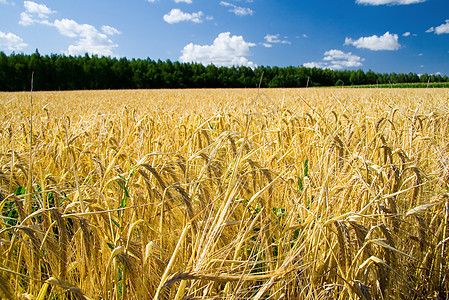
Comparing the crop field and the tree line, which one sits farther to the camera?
the tree line

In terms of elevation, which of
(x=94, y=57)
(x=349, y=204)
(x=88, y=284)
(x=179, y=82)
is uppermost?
(x=94, y=57)

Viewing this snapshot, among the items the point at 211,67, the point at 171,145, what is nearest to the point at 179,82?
the point at 211,67

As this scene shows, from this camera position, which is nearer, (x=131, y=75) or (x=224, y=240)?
(x=224, y=240)

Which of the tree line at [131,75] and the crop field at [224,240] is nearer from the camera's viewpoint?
the crop field at [224,240]

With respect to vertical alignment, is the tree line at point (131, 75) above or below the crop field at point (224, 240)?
above

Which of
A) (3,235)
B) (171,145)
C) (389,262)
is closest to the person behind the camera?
(389,262)

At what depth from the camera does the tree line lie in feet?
152

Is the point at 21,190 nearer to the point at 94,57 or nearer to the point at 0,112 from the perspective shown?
the point at 0,112

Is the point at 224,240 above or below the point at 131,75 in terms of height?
below

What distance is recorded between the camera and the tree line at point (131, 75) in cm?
4628

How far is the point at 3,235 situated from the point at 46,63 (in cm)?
5818

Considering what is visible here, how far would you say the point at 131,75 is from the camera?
55.0m

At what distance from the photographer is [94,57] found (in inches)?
2189

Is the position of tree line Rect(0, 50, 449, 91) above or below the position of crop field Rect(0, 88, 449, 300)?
above
